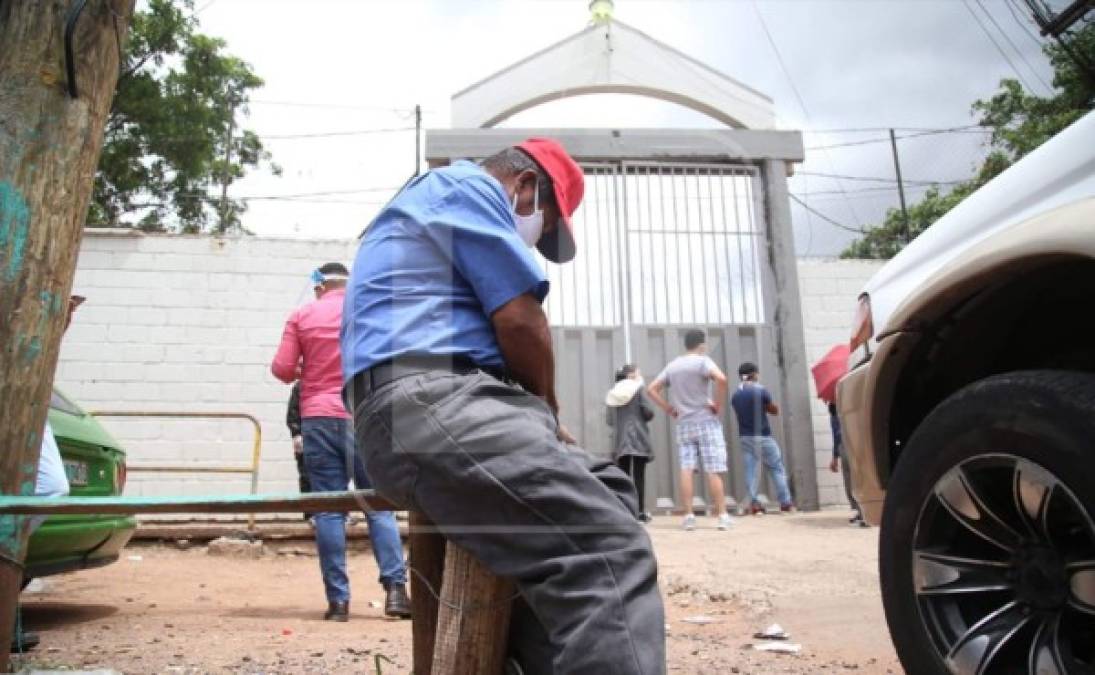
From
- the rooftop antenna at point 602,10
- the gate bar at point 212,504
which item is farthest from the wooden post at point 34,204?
the rooftop antenna at point 602,10

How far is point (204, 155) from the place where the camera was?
1625cm

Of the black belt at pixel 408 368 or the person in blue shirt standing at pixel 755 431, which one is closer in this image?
the black belt at pixel 408 368

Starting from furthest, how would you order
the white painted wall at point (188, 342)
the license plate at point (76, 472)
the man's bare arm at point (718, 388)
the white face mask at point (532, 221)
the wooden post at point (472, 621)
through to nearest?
the white painted wall at point (188, 342) → the man's bare arm at point (718, 388) → the license plate at point (76, 472) → the white face mask at point (532, 221) → the wooden post at point (472, 621)

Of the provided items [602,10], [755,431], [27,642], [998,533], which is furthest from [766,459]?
[998,533]

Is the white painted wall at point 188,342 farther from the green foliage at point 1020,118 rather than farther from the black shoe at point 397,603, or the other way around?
the green foliage at point 1020,118

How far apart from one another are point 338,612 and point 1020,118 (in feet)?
26.9

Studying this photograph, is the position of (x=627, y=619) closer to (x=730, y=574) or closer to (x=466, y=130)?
(x=730, y=574)

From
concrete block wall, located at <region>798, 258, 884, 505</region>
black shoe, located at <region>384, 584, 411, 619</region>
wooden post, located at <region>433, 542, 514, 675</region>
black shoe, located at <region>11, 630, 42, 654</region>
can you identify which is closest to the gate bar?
wooden post, located at <region>433, 542, 514, 675</region>

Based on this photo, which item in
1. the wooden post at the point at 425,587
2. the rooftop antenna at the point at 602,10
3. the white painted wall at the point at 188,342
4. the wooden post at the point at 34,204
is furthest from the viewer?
the rooftop antenna at the point at 602,10

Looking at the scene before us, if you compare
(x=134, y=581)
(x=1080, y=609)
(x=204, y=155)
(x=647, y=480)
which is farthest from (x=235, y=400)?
(x=204, y=155)

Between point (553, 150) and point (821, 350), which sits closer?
point (553, 150)

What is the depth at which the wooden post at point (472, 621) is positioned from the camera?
1746 millimetres

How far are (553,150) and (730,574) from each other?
3.89 metres

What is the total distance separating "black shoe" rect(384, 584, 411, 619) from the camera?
4.26 metres
